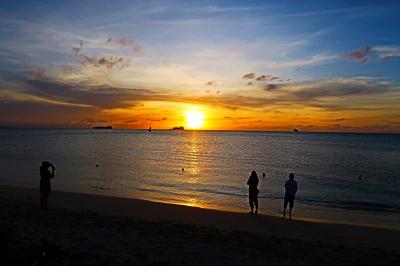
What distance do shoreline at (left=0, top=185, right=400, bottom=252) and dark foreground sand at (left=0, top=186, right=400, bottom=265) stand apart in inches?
1.7

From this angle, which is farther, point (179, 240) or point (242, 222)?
point (242, 222)

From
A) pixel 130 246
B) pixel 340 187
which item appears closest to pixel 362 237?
pixel 130 246

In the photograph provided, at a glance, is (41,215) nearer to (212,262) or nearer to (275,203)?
(212,262)

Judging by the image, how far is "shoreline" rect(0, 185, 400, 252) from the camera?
1280cm

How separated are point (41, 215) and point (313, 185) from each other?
76.2ft

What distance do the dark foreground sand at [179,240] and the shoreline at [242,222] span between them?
4 centimetres

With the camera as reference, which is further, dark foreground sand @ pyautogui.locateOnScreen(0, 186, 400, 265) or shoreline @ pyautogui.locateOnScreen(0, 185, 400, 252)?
shoreline @ pyautogui.locateOnScreen(0, 185, 400, 252)

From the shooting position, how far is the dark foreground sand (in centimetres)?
852

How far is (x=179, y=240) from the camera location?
10.7 meters

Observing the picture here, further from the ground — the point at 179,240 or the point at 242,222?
the point at 179,240

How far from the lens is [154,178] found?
3278 centimetres

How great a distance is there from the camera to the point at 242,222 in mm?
15094

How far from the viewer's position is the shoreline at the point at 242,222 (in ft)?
42.0

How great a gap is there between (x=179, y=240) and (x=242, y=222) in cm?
505
